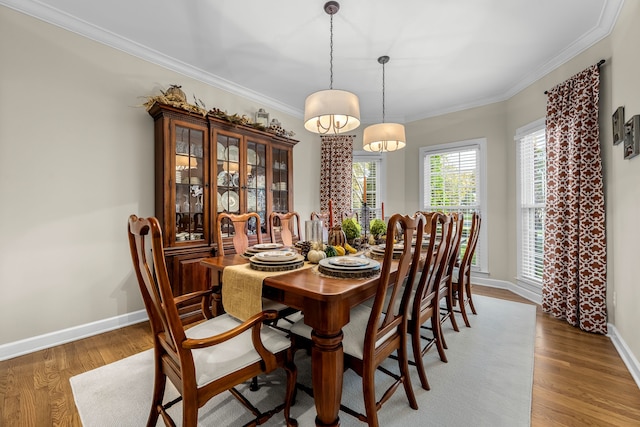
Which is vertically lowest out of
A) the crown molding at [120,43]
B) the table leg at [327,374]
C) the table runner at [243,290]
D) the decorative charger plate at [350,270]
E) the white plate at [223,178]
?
the table leg at [327,374]

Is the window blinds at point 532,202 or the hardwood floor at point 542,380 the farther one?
the window blinds at point 532,202

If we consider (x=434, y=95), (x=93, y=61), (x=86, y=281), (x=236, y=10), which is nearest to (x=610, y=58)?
(x=434, y=95)

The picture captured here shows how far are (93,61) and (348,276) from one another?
2.95m

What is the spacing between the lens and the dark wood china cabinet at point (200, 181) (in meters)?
2.73

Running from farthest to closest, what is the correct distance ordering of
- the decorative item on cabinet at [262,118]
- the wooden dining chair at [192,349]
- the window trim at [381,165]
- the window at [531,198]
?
the window trim at [381,165] < the decorative item on cabinet at [262,118] < the window at [531,198] < the wooden dining chair at [192,349]

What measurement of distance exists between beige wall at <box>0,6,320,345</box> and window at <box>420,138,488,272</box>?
12.8 ft

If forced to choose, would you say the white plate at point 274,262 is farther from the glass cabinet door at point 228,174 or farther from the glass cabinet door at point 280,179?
the glass cabinet door at point 280,179

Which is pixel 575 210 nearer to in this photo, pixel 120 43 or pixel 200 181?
pixel 200 181

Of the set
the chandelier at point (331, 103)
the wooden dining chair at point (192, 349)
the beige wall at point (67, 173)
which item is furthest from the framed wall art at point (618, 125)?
the beige wall at point (67, 173)

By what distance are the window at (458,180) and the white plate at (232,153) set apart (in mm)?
2976

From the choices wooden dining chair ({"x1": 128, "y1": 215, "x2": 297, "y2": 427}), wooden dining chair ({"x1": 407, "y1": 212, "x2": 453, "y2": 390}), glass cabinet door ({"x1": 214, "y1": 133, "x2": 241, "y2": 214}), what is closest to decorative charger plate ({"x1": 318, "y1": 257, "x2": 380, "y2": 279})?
wooden dining chair ({"x1": 407, "y1": 212, "x2": 453, "y2": 390})

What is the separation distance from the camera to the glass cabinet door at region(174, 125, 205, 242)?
9.31 ft

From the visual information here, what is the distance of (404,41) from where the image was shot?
2.74 m

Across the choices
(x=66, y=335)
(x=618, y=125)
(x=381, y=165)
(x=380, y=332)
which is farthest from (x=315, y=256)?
(x=381, y=165)
